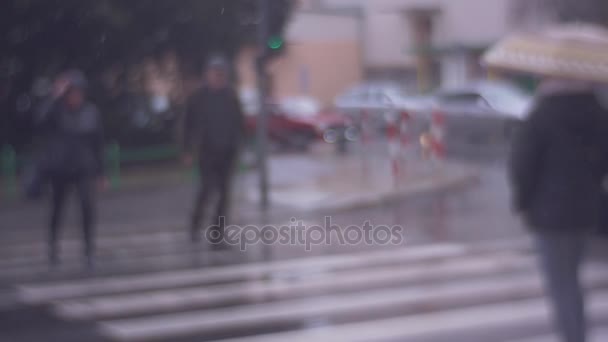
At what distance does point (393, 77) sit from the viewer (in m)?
44.2

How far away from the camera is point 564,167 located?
4.87m

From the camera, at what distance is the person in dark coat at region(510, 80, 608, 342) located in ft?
16.0

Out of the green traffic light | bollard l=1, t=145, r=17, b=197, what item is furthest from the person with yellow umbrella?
bollard l=1, t=145, r=17, b=197

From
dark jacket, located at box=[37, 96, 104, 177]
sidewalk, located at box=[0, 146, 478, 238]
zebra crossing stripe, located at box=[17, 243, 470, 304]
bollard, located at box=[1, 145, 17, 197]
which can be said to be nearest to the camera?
zebra crossing stripe, located at box=[17, 243, 470, 304]

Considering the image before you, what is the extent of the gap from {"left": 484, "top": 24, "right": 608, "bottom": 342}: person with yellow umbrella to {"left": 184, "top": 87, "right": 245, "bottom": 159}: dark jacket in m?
5.43

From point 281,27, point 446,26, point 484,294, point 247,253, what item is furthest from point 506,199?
point 446,26

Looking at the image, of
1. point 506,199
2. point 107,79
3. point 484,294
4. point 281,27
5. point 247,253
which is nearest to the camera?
point 484,294

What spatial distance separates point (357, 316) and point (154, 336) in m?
1.52

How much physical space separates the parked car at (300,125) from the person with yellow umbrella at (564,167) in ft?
67.2

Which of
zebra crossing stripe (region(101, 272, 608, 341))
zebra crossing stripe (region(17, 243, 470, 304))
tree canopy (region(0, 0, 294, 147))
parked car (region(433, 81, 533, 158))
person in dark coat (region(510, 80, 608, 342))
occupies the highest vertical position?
tree canopy (region(0, 0, 294, 147))

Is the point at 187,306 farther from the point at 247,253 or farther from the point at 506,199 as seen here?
the point at 506,199

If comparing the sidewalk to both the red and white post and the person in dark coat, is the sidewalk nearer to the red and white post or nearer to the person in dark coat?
the red and white post

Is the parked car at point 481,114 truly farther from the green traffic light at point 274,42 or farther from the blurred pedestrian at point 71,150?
the blurred pedestrian at point 71,150

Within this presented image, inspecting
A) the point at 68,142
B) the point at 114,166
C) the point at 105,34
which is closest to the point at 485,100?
the point at 105,34
